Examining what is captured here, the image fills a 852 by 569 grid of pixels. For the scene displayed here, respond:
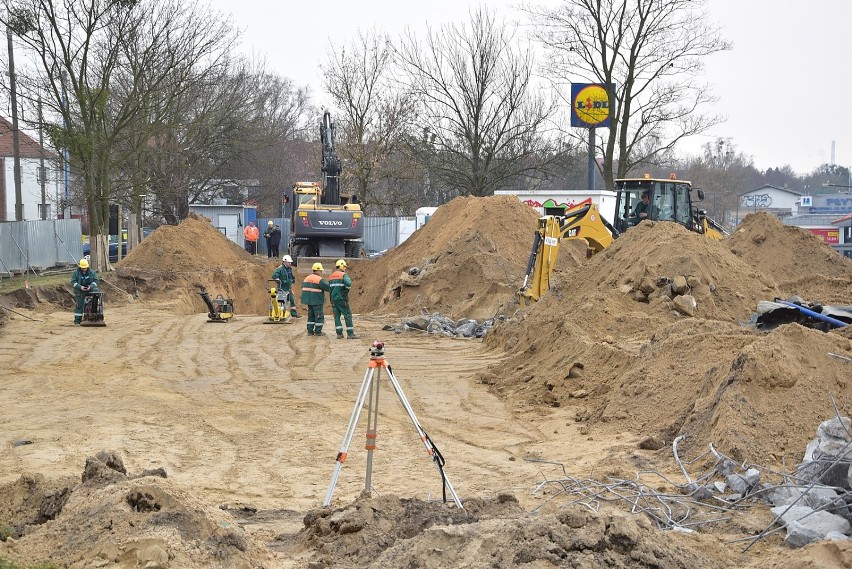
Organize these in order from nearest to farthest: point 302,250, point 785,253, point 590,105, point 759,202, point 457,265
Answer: point 457,265 → point 785,253 → point 302,250 → point 590,105 → point 759,202

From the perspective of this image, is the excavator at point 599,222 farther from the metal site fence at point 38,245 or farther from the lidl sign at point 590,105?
the metal site fence at point 38,245

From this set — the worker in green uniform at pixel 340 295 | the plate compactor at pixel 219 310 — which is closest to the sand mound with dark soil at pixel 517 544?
the worker in green uniform at pixel 340 295

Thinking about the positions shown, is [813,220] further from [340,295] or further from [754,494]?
[754,494]

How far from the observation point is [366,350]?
18.4 meters

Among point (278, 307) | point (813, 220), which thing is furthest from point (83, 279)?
point (813, 220)

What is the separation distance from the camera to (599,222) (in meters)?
20.9

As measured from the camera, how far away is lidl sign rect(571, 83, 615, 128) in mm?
38312

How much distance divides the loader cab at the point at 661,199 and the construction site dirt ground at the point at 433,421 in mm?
3178

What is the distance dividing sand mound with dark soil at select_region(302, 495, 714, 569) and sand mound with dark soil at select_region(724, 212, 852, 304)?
20.1 metres

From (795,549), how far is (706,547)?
602 mm

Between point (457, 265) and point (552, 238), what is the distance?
22.3 feet

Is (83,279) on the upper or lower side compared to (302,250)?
lower

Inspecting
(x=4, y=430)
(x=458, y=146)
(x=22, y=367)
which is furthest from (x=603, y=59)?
(x=4, y=430)

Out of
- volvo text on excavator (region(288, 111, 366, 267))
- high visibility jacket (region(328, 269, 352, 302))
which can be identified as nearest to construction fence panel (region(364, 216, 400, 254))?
volvo text on excavator (region(288, 111, 366, 267))
